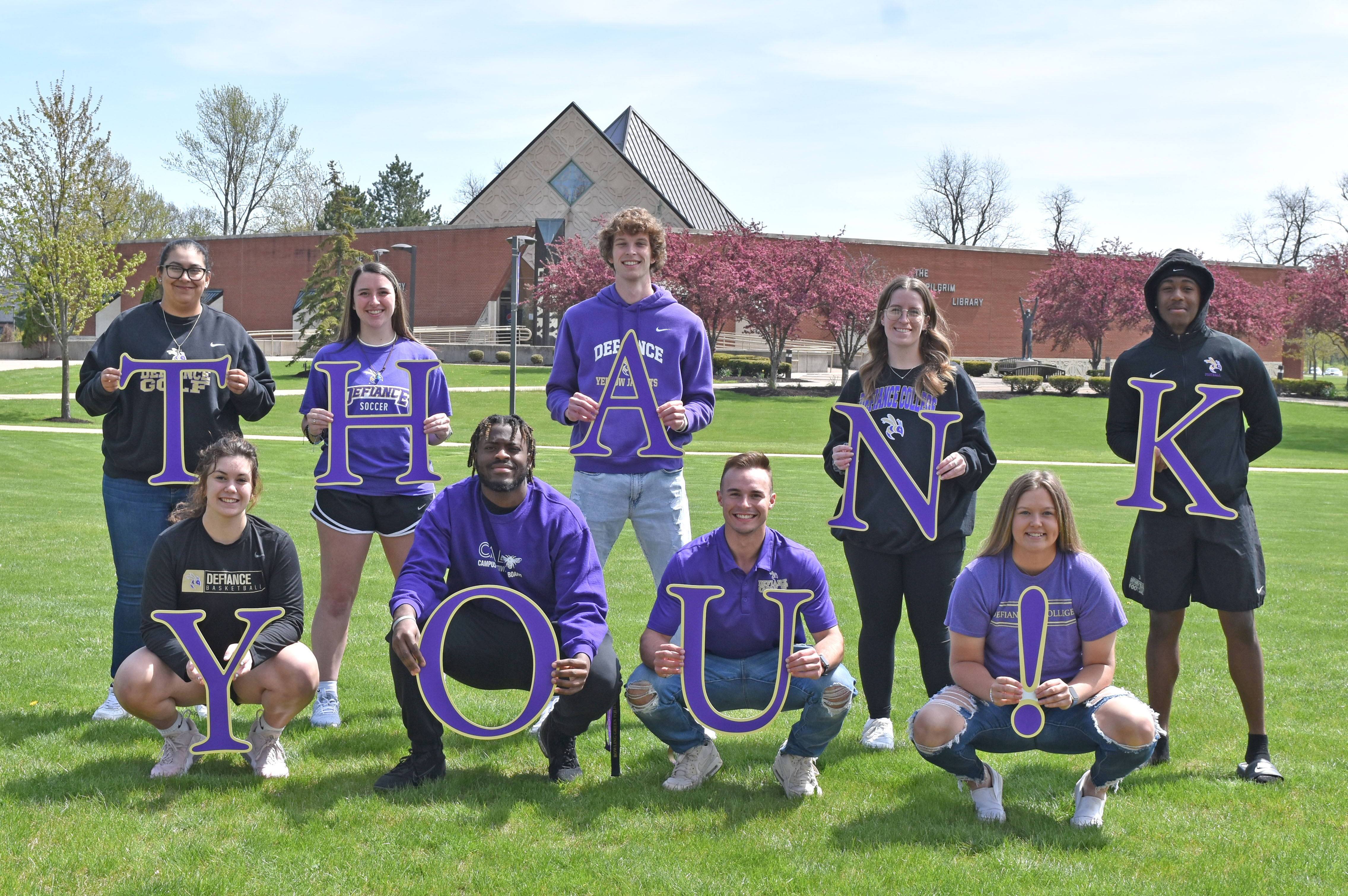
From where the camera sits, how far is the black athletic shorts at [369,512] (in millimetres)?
5094

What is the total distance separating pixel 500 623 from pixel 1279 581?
9178 mm

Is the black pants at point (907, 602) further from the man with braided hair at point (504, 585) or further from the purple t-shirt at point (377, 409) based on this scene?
the purple t-shirt at point (377, 409)

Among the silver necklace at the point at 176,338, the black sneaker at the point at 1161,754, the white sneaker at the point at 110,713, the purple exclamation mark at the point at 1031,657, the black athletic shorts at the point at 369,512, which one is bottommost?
the white sneaker at the point at 110,713

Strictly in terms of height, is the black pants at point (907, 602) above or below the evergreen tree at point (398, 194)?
below

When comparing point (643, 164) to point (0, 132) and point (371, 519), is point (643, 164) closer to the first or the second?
point (0, 132)

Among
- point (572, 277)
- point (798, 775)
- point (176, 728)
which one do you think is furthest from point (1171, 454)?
point (572, 277)

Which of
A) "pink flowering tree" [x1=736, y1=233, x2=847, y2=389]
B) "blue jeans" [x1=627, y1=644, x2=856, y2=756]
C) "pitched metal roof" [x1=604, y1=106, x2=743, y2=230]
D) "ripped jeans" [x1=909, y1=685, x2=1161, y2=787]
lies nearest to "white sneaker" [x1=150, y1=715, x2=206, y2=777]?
"blue jeans" [x1=627, y1=644, x2=856, y2=756]

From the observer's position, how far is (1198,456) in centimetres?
476

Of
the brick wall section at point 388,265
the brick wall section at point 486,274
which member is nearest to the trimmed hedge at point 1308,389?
the brick wall section at point 486,274

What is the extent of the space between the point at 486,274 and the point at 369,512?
50.7 meters

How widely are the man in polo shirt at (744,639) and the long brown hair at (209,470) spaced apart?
6.37 ft

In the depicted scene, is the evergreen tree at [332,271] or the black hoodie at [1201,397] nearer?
the black hoodie at [1201,397]

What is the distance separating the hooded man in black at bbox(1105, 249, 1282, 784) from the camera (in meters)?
4.73

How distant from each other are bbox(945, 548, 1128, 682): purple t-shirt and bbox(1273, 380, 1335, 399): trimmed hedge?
1913 inches
